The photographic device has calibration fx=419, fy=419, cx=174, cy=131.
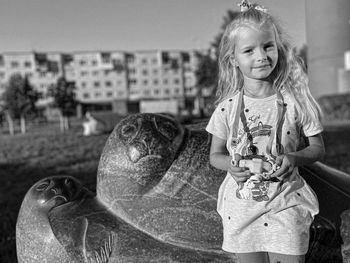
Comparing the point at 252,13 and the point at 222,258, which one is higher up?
the point at 252,13

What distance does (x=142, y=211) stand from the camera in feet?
5.81

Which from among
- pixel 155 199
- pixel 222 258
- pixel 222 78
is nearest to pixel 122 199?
pixel 155 199

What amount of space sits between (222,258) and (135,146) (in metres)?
0.58

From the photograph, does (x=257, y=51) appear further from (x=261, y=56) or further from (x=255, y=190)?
(x=255, y=190)

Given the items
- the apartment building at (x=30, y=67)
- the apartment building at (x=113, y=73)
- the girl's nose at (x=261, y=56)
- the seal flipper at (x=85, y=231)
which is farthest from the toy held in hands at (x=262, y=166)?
the apartment building at (x=30, y=67)

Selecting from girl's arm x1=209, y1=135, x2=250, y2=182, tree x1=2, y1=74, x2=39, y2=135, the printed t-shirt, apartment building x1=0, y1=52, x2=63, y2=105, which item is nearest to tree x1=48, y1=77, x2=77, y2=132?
tree x1=2, y1=74, x2=39, y2=135

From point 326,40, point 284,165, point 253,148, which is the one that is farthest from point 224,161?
point 326,40

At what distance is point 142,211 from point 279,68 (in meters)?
0.82

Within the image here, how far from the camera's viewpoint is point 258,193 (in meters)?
1.30

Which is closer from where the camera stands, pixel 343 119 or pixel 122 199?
pixel 122 199

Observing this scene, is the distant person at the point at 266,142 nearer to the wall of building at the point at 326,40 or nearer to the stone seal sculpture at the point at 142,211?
the stone seal sculpture at the point at 142,211

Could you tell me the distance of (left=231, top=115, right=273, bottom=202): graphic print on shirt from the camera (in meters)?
1.29

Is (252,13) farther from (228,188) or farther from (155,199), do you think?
(155,199)

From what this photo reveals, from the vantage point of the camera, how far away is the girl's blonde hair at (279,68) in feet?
4.35
